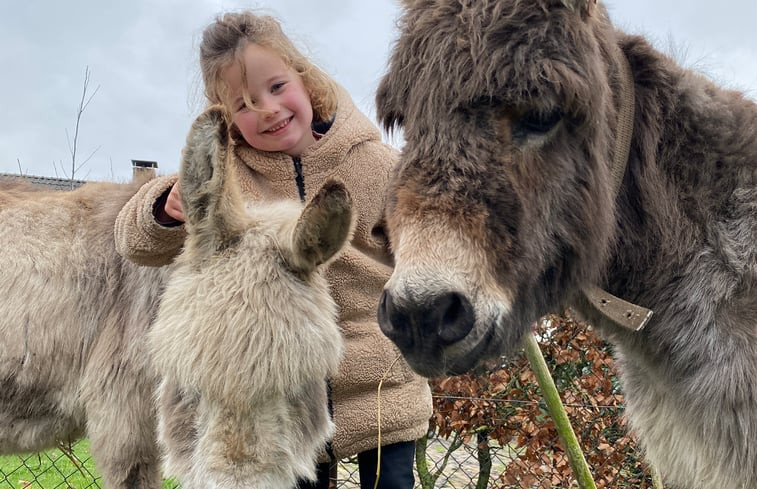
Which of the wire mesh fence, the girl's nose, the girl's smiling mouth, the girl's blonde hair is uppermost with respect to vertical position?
the girl's blonde hair

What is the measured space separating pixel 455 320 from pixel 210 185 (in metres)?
0.90

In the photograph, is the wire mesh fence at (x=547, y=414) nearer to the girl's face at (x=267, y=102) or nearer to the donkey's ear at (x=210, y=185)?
the girl's face at (x=267, y=102)

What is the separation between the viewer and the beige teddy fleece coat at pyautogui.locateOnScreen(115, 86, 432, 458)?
2.31 meters

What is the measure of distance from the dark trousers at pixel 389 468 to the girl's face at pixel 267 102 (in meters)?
1.35

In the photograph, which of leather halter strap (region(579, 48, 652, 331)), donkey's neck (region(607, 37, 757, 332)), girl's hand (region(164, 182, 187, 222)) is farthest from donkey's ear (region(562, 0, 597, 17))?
girl's hand (region(164, 182, 187, 222))

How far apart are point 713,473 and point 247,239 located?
5.66 ft

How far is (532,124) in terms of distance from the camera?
161 cm

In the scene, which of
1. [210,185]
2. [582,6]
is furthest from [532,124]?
[210,185]

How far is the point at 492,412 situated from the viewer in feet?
15.1

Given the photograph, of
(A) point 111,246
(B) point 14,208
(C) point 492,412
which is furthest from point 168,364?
(C) point 492,412

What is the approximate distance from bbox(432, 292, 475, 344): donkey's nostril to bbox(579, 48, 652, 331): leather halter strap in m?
0.62

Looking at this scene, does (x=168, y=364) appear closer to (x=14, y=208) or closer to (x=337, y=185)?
(x=337, y=185)

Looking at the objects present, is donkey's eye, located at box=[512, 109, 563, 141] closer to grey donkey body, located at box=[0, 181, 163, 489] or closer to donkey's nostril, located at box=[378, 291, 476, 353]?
donkey's nostril, located at box=[378, 291, 476, 353]

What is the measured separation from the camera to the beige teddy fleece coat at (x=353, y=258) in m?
2.31
